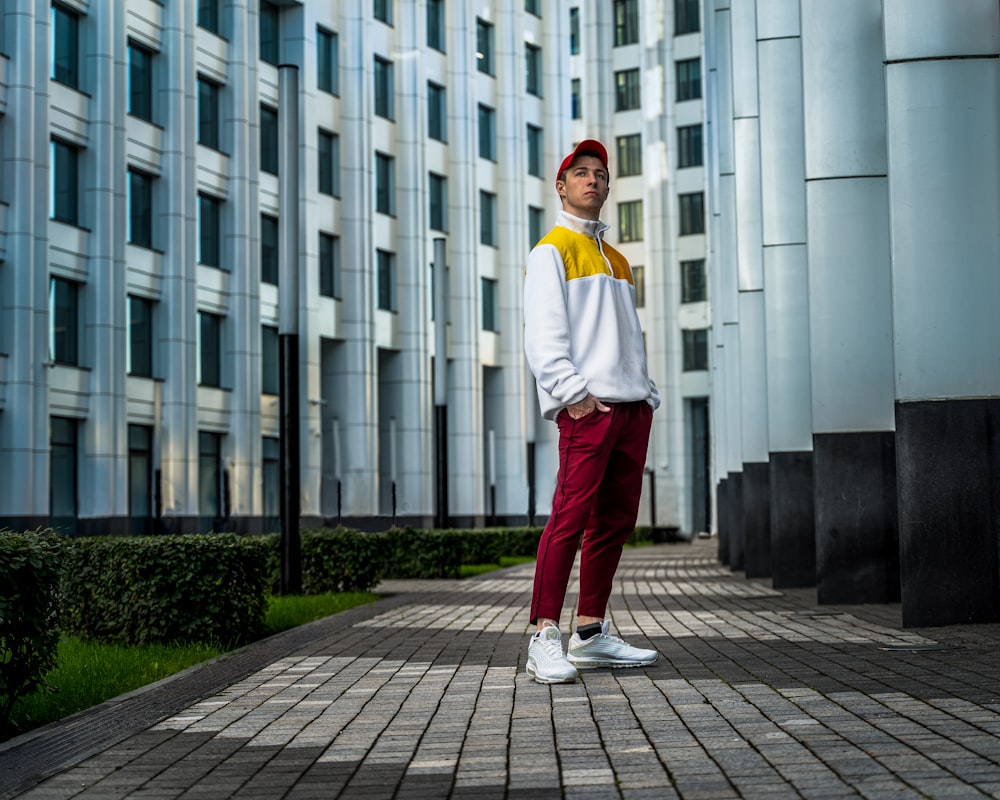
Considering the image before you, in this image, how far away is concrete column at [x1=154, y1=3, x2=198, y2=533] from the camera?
Answer: 36.8 metres

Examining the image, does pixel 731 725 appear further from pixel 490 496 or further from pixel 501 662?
pixel 490 496

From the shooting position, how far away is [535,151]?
57344 mm

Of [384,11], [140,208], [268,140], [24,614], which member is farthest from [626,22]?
[24,614]

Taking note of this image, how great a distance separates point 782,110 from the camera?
1705 centimetres

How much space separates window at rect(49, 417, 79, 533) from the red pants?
27030 mm

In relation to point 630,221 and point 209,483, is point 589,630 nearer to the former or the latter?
point 209,483

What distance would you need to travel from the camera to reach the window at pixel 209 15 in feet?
129

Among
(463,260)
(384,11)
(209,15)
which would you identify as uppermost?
(384,11)

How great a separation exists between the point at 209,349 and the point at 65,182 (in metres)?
6.87

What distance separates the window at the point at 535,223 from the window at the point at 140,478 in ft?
73.6

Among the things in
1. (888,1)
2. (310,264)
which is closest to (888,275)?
(888,1)

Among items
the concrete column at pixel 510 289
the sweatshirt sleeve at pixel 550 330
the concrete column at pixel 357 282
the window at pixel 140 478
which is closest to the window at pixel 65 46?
the window at pixel 140 478

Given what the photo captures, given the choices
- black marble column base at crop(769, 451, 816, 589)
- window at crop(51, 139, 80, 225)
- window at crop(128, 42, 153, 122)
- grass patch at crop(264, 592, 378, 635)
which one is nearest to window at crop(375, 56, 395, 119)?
window at crop(128, 42, 153, 122)

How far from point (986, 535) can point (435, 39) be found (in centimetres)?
4344
